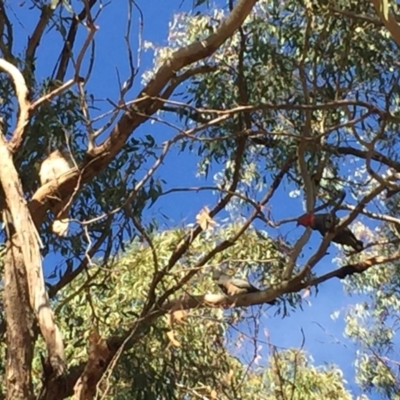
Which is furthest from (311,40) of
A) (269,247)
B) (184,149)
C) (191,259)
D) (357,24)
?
(191,259)

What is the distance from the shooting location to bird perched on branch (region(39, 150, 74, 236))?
118 inches

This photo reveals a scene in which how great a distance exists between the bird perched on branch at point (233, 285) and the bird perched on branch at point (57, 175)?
647mm

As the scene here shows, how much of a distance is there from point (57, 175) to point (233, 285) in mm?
805

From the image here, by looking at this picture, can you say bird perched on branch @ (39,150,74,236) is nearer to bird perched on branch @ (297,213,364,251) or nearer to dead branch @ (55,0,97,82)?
dead branch @ (55,0,97,82)

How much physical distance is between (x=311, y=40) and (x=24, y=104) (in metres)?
1.37

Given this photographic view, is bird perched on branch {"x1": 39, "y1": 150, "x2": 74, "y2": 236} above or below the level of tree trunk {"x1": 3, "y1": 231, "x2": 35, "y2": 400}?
above

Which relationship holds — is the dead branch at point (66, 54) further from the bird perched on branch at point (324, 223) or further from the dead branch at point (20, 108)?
the bird perched on branch at point (324, 223)

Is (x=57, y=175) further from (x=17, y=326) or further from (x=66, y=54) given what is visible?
(x=66, y=54)

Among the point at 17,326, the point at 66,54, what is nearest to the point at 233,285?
the point at 17,326

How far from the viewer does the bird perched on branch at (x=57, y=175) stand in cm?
300

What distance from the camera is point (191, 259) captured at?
178 inches

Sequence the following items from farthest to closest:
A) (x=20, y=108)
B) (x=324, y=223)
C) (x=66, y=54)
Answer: (x=66, y=54), (x=324, y=223), (x=20, y=108)

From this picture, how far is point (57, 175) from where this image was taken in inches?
120

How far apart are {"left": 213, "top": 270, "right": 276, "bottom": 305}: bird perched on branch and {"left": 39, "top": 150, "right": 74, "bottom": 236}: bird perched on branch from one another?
0.65 metres
